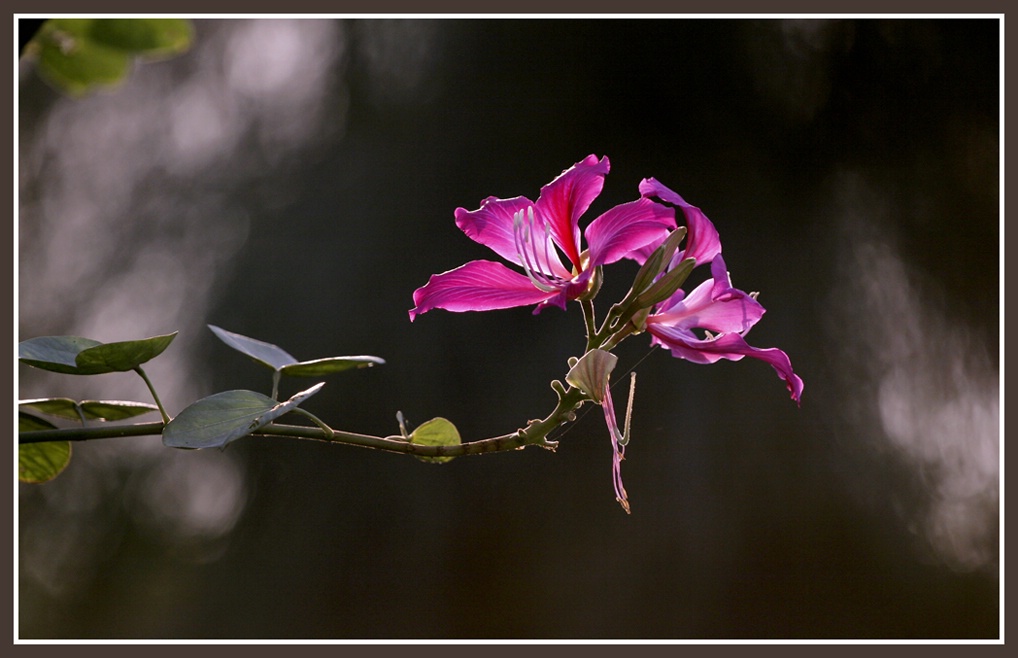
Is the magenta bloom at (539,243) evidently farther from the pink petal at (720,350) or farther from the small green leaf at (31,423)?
the small green leaf at (31,423)

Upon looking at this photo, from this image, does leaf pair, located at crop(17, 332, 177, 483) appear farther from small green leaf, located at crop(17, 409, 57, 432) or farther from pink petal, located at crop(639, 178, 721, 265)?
pink petal, located at crop(639, 178, 721, 265)

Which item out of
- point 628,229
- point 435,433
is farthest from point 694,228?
point 435,433

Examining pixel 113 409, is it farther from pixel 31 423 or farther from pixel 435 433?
pixel 435 433

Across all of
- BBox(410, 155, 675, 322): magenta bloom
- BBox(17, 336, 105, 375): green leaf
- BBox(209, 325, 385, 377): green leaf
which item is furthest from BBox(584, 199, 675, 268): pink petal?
BBox(17, 336, 105, 375): green leaf

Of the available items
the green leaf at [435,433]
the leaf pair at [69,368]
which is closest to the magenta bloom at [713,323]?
the green leaf at [435,433]

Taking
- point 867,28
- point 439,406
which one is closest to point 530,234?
point 439,406

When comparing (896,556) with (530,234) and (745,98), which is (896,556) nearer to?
(745,98)

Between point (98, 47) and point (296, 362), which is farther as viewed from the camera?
point (296, 362)
